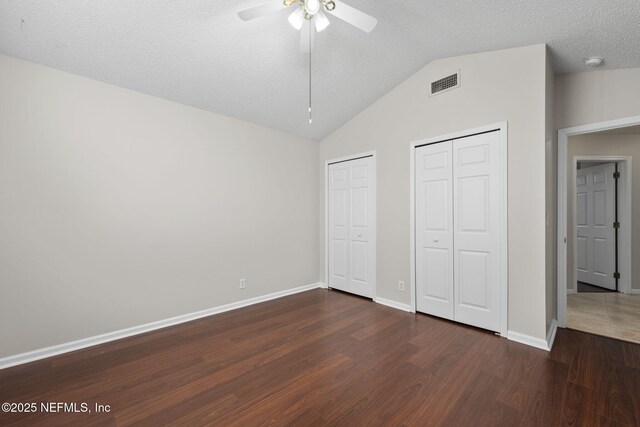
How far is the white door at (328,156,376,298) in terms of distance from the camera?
4004mm

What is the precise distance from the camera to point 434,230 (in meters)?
3.30

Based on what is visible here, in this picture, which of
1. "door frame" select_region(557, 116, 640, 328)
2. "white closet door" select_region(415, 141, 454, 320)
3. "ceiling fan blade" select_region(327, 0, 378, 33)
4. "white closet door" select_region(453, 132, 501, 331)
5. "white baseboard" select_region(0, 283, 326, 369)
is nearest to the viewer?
"ceiling fan blade" select_region(327, 0, 378, 33)

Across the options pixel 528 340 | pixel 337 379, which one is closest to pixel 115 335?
pixel 337 379

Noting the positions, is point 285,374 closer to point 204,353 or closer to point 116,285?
point 204,353

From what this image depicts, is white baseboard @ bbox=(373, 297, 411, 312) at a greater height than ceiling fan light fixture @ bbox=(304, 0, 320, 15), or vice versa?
ceiling fan light fixture @ bbox=(304, 0, 320, 15)

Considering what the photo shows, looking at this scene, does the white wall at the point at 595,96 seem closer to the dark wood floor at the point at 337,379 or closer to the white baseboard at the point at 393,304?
the dark wood floor at the point at 337,379

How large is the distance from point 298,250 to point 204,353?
2183mm

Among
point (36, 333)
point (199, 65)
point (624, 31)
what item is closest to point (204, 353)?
point (36, 333)

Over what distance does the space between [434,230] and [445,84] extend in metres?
1.67

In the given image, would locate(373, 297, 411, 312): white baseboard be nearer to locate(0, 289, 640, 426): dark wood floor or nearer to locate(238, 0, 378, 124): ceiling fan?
locate(0, 289, 640, 426): dark wood floor

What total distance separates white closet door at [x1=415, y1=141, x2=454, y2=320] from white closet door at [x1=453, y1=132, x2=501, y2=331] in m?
0.08

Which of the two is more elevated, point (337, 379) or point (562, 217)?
point (562, 217)

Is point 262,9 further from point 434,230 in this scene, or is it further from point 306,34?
point 434,230

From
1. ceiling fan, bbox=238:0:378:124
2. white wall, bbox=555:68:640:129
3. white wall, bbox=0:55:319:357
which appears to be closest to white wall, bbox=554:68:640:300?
white wall, bbox=555:68:640:129
